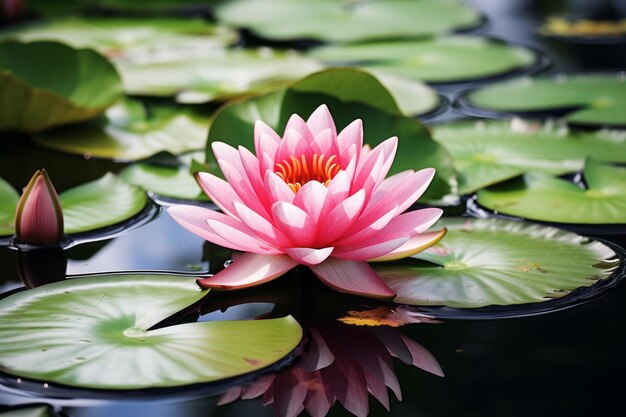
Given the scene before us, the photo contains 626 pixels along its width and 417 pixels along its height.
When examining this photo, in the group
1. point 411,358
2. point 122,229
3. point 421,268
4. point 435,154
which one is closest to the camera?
point 411,358

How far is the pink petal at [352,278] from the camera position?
1.36 metres

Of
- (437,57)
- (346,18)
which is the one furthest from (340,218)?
(346,18)

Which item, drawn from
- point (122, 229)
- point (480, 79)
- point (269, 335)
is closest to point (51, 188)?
point (122, 229)

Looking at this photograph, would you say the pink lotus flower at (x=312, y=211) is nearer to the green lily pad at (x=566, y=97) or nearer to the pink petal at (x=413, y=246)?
the pink petal at (x=413, y=246)

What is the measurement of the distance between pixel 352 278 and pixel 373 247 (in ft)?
0.20

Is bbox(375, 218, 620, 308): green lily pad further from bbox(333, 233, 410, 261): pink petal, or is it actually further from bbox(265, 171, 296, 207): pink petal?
bbox(265, 171, 296, 207): pink petal

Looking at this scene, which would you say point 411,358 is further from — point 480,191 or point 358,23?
point 358,23

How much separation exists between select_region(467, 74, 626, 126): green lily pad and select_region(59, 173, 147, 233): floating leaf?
3.31ft

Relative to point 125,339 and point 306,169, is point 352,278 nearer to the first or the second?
point 306,169

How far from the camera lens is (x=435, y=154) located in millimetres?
1811

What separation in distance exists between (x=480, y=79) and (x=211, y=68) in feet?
2.51

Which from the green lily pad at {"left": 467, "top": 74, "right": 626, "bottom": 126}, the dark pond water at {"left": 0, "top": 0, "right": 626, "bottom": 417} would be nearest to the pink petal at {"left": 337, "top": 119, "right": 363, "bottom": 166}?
the dark pond water at {"left": 0, "top": 0, "right": 626, "bottom": 417}

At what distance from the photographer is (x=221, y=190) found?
4.59 feet

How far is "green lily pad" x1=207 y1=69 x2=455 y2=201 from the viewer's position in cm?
179
